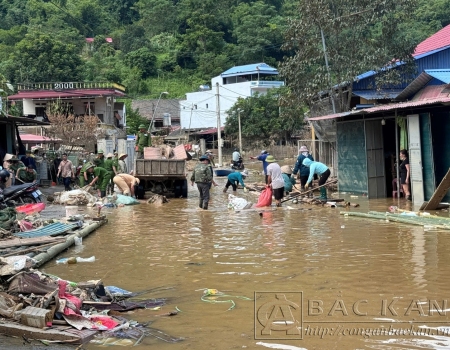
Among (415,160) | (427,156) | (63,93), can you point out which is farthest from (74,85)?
(427,156)

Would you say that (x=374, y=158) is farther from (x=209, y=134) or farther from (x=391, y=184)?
(x=209, y=134)

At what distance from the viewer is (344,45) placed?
23.2 meters

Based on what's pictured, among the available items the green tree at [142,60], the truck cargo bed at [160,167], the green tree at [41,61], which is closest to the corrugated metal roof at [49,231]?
the truck cargo bed at [160,167]

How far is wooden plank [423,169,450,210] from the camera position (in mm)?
12853

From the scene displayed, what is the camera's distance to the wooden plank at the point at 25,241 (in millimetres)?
9383

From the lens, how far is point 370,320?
5852 millimetres

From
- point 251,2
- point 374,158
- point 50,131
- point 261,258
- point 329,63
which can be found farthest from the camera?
point 251,2

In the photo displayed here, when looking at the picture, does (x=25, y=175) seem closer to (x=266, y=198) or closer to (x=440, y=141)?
(x=266, y=198)

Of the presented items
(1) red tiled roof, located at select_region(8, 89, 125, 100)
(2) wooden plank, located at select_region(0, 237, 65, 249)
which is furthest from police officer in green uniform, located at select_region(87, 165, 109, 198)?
(1) red tiled roof, located at select_region(8, 89, 125, 100)

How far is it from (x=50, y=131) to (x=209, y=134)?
28217 mm

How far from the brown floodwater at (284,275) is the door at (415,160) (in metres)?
3.24

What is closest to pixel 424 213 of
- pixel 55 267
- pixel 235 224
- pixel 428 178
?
pixel 428 178

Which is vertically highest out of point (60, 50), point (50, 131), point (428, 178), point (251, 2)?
point (251, 2)

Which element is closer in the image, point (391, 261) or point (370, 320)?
point (370, 320)
